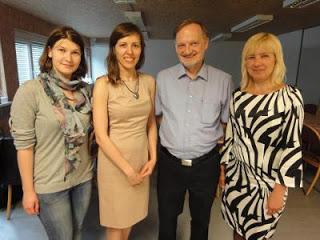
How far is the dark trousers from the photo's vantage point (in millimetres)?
1571

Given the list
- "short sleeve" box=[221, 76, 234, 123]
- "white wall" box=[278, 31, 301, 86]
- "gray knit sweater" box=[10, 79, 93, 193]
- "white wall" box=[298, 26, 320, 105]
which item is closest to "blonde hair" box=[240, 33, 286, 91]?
"short sleeve" box=[221, 76, 234, 123]

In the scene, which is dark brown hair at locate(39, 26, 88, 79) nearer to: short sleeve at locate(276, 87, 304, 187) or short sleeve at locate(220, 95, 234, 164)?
short sleeve at locate(220, 95, 234, 164)

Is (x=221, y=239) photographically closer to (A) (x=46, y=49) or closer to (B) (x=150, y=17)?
(A) (x=46, y=49)

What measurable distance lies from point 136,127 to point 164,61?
8013 mm

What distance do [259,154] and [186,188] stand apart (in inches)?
20.8

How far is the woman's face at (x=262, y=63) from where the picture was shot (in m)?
1.32

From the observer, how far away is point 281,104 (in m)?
1.28

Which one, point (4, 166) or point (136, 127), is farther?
point (4, 166)

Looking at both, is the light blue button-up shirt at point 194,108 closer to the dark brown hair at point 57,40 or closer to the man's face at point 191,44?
the man's face at point 191,44

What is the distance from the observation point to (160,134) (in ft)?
5.39

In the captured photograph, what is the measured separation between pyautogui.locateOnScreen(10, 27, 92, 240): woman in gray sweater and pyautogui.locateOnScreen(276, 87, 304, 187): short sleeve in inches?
41.2

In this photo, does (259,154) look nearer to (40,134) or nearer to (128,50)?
(128,50)

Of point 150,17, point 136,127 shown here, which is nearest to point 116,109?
point 136,127

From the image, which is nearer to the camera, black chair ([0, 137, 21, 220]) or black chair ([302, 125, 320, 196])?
black chair ([0, 137, 21, 220])
